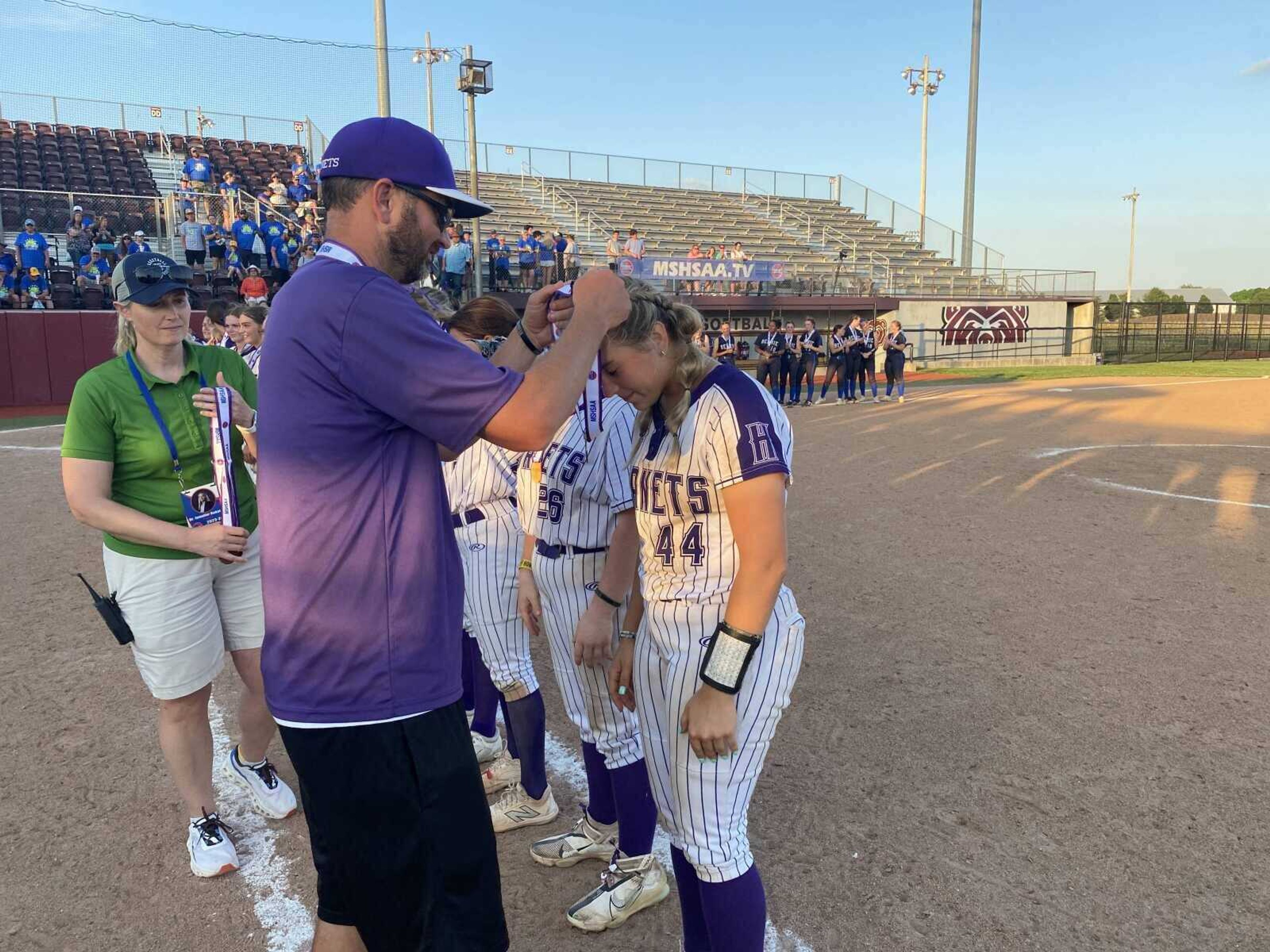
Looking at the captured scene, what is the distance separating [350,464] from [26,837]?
269 cm

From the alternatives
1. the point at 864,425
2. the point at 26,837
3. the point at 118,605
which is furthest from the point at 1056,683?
the point at 864,425

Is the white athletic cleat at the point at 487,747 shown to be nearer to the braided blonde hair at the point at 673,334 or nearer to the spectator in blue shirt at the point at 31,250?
the braided blonde hair at the point at 673,334

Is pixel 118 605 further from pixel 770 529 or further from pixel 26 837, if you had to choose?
pixel 770 529

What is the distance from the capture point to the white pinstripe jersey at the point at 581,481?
2.87 meters

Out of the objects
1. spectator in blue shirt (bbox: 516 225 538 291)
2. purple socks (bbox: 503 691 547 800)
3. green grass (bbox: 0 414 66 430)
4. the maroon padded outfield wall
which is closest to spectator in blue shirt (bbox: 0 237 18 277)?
the maroon padded outfield wall

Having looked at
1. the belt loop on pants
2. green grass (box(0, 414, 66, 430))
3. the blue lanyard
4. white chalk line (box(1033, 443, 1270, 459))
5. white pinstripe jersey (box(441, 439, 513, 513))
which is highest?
the blue lanyard

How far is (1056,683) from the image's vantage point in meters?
4.50

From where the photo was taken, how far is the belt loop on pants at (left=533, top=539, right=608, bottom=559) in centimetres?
299

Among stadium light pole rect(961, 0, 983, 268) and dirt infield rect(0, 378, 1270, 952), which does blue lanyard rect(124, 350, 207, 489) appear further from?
stadium light pole rect(961, 0, 983, 268)

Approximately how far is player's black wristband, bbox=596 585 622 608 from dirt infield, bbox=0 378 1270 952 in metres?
1.05

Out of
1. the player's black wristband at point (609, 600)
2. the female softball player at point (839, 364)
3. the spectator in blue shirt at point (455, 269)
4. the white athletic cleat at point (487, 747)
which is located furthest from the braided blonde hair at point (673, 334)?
the spectator in blue shirt at point (455, 269)

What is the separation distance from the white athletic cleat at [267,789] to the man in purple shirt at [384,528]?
5.90 feet

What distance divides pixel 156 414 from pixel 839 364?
17.9 m

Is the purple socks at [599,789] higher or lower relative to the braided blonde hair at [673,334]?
lower
